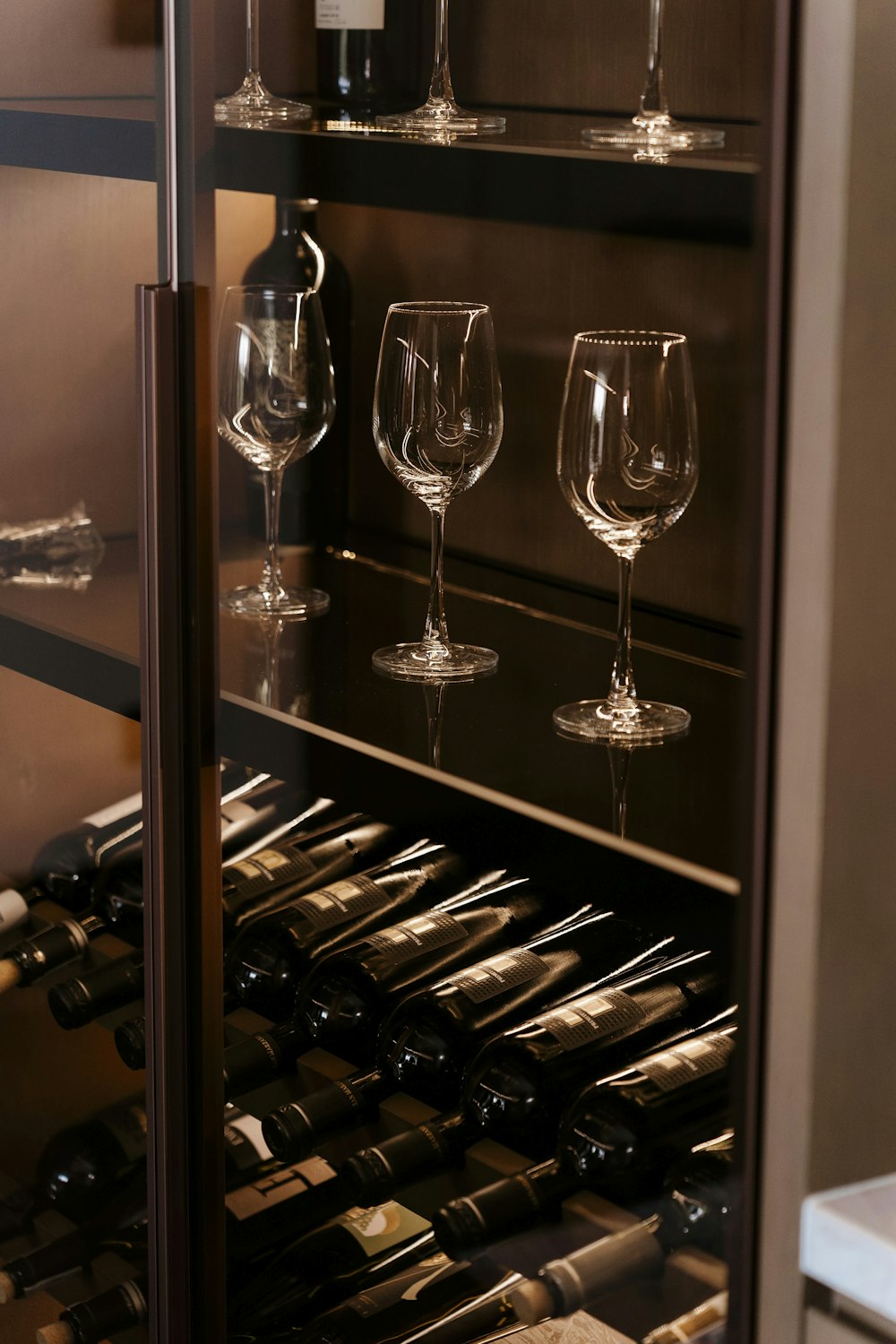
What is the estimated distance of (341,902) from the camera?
1.08m

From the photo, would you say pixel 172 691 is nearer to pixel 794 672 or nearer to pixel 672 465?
pixel 672 465

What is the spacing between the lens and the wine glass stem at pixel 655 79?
0.87m

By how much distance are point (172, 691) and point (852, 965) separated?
484mm

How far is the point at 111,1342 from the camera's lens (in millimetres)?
1077

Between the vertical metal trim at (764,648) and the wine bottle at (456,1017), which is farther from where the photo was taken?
the wine bottle at (456,1017)

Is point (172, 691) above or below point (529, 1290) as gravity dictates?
above

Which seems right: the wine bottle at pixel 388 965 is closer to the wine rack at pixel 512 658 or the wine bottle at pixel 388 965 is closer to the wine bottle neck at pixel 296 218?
the wine rack at pixel 512 658

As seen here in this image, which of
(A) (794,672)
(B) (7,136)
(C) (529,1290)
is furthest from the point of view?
(B) (7,136)

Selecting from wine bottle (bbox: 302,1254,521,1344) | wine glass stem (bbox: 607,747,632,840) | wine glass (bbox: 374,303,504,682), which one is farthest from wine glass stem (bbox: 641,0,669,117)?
wine bottle (bbox: 302,1254,521,1344)

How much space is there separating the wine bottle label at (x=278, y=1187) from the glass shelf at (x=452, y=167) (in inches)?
25.0

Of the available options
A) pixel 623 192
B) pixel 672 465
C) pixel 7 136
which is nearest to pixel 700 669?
pixel 672 465

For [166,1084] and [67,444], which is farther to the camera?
[67,444]

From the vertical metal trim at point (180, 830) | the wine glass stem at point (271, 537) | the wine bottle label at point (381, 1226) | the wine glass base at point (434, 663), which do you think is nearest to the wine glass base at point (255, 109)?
the vertical metal trim at point (180, 830)

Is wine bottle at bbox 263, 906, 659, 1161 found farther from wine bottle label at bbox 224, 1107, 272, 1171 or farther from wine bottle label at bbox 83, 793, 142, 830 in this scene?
wine bottle label at bbox 83, 793, 142, 830
